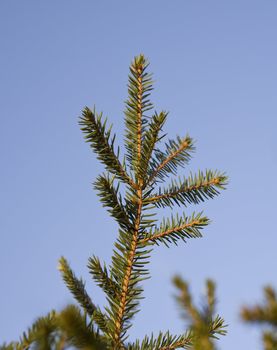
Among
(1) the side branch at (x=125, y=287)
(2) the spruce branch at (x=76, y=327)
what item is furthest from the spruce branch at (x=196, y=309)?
(1) the side branch at (x=125, y=287)

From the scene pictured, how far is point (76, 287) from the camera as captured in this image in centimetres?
326

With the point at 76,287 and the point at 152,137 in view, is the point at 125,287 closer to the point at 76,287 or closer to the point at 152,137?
the point at 76,287

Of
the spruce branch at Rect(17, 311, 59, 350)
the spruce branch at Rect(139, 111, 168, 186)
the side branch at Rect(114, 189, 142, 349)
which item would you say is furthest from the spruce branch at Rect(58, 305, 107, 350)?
the spruce branch at Rect(139, 111, 168, 186)

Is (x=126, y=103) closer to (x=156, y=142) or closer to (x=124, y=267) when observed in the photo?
(x=156, y=142)

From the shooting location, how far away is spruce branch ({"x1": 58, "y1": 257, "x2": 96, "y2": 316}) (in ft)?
10.7

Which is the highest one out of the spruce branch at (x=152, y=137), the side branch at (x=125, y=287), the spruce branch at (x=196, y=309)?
the spruce branch at (x=152, y=137)

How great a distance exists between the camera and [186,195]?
12.5ft

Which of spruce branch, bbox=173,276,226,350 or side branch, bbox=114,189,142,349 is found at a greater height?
side branch, bbox=114,189,142,349

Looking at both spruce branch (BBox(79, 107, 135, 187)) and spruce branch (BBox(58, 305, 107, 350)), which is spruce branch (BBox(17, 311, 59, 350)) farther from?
spruce branch (BBox(79, 107, 135, 187))

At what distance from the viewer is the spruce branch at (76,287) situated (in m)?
3.25

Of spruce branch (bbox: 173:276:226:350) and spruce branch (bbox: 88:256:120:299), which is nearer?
spruce branch (bbox: 173:276:226:350)

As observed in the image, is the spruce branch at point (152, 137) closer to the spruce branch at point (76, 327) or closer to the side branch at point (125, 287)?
the side branch at point (125, 287)

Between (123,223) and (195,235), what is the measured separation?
0.56 meters

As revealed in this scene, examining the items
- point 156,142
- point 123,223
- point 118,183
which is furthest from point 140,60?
point 123,223
